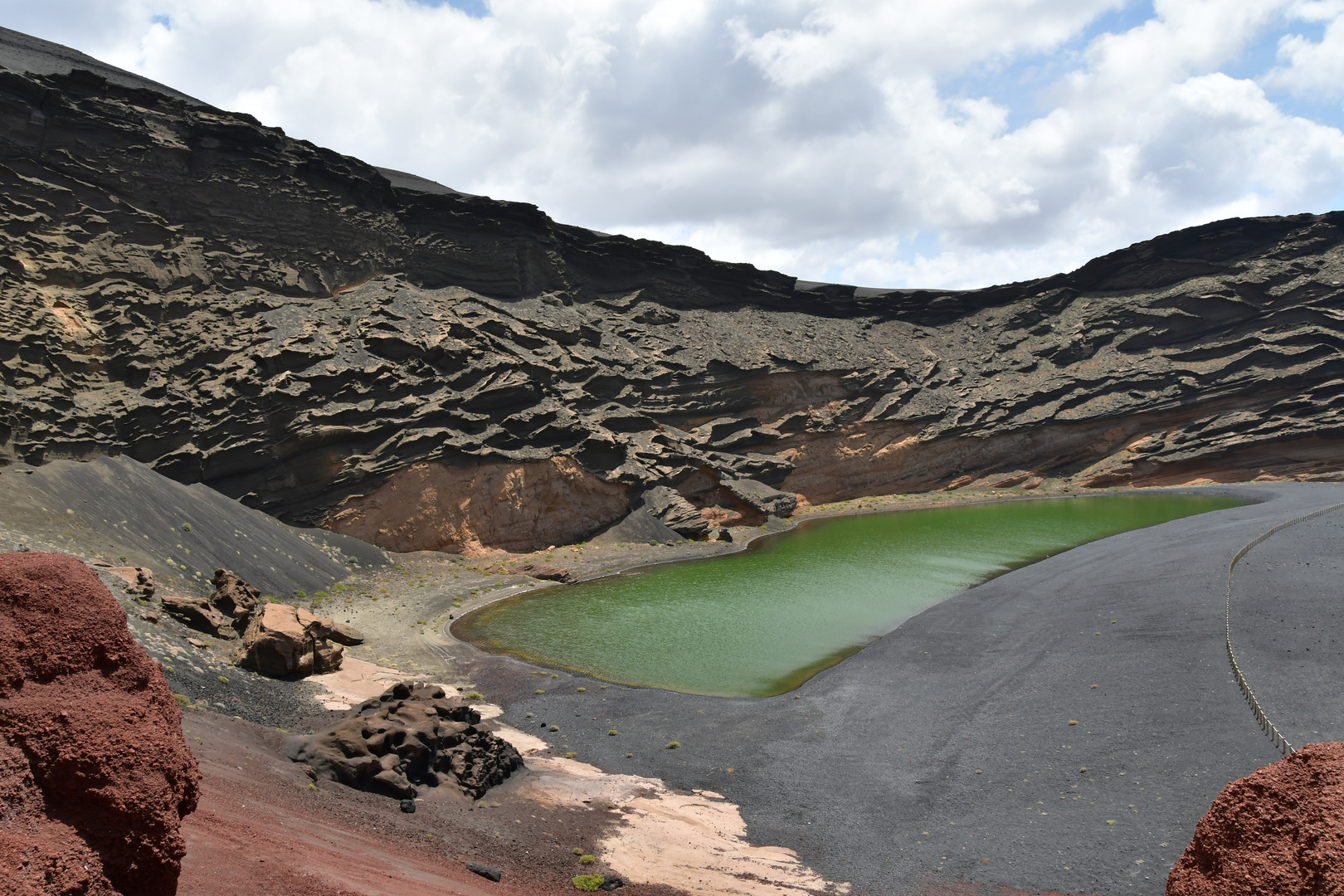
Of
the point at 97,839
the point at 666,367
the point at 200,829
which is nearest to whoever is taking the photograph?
the point at 97,839

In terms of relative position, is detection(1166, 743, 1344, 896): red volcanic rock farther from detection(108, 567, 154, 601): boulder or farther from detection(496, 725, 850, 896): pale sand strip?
detection(108, 567, 154, 601): boulder

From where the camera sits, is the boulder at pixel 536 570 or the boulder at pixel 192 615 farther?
the boulder at pixel 536 570

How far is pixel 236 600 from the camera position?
886 inches

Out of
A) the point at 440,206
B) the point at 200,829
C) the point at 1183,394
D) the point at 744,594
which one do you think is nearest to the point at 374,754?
the point at 200,829

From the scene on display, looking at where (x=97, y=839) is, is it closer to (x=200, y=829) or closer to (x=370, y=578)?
(x=200, y=829)

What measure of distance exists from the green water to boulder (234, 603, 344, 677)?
5564 mm

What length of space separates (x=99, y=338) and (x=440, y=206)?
2114 centimetres

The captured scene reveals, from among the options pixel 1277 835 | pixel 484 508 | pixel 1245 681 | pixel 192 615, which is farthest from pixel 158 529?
pixel 1245 681

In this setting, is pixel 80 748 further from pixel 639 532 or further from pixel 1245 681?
pixel 639 532

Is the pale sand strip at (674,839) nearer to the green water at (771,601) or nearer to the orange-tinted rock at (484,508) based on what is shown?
the green water at (771,601)

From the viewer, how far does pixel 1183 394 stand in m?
61.5

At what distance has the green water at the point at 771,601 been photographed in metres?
23.0


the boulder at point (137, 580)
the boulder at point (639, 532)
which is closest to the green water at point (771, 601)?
the boulder at point (639, 532)

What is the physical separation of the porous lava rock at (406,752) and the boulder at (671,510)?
2945 cm
